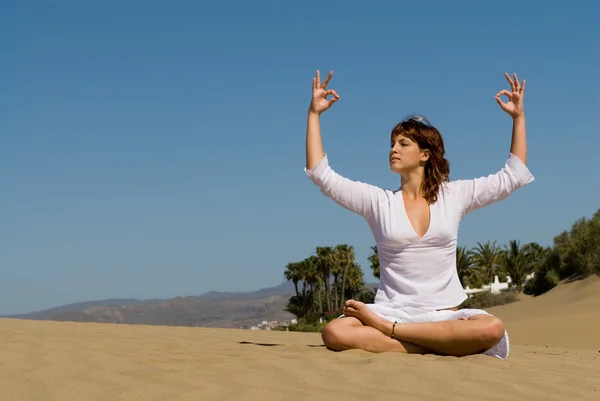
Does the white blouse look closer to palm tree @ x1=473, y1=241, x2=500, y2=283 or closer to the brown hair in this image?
the brown hair

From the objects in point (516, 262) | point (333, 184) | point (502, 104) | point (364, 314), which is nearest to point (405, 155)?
point (333, 184)

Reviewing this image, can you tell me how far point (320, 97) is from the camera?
5523 millimetres

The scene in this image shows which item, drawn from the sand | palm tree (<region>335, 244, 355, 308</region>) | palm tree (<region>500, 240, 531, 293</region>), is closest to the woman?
the sand

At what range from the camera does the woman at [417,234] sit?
5.19 m

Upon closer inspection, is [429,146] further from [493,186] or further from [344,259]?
[344,259]

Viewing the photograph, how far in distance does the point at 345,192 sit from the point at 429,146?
2.38 feet

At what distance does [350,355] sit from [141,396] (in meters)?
1.78

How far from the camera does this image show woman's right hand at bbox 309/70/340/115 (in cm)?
551

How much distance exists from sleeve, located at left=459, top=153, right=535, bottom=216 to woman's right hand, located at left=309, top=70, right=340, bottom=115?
45.2 inches

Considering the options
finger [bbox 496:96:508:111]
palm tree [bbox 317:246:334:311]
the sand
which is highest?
palm tree [bbox 317:246:334:311]

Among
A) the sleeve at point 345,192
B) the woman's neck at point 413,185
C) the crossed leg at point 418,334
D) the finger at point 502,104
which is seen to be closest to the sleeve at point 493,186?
the woman's neck at point 413,185

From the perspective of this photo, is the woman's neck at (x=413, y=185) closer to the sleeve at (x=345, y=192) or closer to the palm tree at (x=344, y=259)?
the sleeve at (x=345, y=192)

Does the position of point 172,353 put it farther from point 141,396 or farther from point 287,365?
point 141,396

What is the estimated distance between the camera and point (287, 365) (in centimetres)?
460
